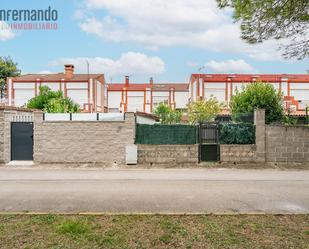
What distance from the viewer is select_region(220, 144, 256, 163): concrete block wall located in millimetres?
14859

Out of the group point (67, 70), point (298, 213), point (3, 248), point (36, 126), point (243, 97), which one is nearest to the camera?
point (3, 248)

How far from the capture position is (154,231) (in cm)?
532

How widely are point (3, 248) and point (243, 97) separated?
19735 millimetres

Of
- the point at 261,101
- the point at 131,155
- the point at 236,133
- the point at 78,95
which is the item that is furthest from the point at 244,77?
the point at 131,155

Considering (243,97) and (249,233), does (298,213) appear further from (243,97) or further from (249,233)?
(243,97)

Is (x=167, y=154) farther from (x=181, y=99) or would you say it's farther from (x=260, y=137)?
(x=181, y=99)

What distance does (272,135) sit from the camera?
15.0m

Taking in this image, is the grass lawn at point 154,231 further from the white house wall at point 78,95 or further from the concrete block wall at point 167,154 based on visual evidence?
the white house wall at point 78,95

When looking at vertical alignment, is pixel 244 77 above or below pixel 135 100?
above

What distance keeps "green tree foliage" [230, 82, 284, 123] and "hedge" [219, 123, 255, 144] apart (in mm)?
5467

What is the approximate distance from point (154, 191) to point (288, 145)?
9223 mm

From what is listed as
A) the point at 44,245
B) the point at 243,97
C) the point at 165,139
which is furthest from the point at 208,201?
the point at 243,97

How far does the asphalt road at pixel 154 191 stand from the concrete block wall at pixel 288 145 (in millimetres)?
2104

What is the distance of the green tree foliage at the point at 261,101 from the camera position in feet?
66.6
